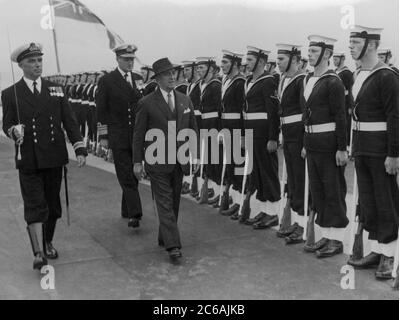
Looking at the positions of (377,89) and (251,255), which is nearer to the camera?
(377,89)

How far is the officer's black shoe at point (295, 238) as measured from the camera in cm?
591

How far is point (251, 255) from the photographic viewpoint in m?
5.58

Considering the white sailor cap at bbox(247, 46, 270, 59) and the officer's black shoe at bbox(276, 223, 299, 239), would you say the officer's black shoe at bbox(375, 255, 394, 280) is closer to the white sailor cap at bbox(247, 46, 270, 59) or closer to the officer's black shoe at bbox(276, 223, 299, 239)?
the officer's black shoe at bbox(276, 223, 299, 239)

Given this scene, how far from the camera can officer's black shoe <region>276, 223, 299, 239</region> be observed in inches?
242

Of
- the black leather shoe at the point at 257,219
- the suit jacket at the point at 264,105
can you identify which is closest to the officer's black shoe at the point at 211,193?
the black leather shoe at the point at 257,219

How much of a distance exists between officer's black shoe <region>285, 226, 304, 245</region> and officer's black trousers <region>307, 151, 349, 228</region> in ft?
1.29

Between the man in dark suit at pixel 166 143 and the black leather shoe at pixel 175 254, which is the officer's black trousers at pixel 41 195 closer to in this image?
the man in dark suit at pixel 166 143

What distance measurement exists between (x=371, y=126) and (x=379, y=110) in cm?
15

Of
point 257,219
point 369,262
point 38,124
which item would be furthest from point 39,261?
point 369,262

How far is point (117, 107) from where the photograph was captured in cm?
686

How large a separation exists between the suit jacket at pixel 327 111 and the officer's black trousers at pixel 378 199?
37 cm
